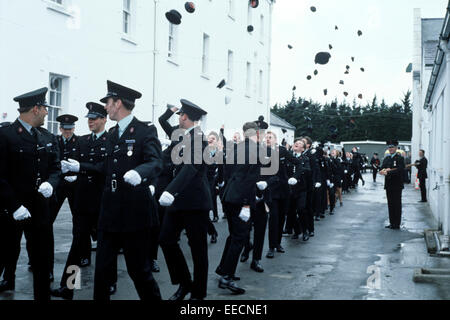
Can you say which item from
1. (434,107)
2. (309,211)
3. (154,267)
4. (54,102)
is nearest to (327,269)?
(154,267)

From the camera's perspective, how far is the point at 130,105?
16.3ft

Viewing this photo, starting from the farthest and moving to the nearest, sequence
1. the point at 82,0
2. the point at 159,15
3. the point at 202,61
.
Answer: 1. the point at 202,61
2. the point at 159,15
3. the point at 82,0

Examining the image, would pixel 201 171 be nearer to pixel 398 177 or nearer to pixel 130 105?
pixel 130 105

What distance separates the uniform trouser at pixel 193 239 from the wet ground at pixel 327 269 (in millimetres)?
554

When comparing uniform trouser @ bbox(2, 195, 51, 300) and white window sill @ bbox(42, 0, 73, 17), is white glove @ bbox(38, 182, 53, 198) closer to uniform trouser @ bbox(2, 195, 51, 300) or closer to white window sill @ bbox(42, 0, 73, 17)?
uniform trouser @ bbox(2, 195, 51, 300)

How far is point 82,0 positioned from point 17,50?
3.11 metres

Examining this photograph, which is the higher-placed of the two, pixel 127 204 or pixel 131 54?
Result: pixel 131 54

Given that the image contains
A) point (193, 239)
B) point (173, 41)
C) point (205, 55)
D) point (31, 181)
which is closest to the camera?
point (31, 181)

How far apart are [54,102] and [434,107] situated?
34.3 ft

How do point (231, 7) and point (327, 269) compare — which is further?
point (231, 7)

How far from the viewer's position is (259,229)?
784 cm

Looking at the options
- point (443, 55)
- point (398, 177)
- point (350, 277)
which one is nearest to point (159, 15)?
point (398, 177)

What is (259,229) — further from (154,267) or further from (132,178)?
(132,178)

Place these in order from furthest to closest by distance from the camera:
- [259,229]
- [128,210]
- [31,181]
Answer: [259,229] → [31,181] → [128,210]
